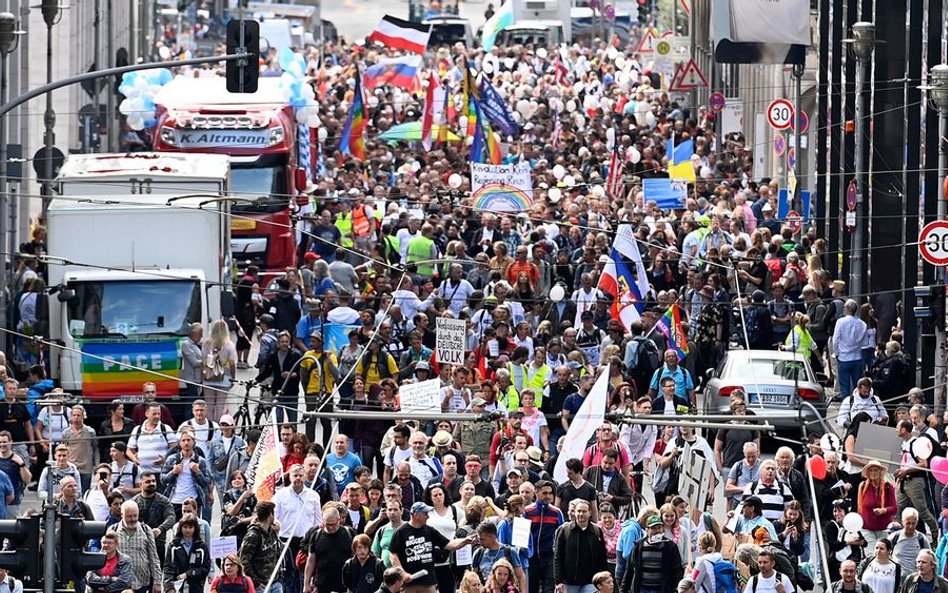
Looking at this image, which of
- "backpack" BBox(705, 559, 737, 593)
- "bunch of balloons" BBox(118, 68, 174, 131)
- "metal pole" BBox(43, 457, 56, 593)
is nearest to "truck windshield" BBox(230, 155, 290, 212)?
"bunch of balloons" BBox(118, 68, 174, 131)

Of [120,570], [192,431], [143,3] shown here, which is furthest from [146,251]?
[143,3]

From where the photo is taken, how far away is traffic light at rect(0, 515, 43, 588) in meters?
18.1

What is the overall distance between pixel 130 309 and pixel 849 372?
850cm

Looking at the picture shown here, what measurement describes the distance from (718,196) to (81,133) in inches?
657

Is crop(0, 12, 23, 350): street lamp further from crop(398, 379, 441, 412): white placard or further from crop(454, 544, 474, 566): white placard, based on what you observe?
crop(454, 544, 474, 566): white placard

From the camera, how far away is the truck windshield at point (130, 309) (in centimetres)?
3089

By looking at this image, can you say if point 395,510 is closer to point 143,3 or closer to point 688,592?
point 688,592

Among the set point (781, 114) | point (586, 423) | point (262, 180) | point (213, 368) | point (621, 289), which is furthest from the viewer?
point (781, 114)

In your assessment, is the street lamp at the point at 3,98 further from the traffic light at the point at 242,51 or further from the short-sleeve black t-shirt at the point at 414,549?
the short-sleeve black t-shirt at the point at 414,549

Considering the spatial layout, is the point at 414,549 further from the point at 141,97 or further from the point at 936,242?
the point at 141,97

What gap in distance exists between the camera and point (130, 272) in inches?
1232

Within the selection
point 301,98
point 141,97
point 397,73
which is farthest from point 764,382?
point 397,73

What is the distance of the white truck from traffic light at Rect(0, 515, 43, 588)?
1135 centimetres

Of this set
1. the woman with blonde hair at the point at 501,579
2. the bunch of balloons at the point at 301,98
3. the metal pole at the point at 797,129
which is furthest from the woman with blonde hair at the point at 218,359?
the metal pole at the point at 797,129
